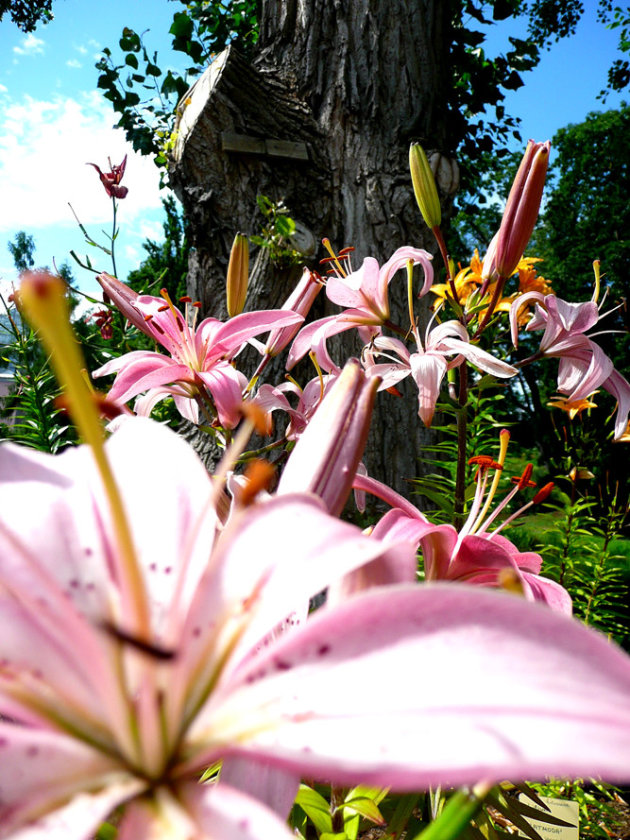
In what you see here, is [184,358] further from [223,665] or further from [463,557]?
[223,665]

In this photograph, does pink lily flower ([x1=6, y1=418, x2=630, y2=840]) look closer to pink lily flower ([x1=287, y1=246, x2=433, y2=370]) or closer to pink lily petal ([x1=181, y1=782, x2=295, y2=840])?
pink lily petal ([x1=181, y1=782, x2=295, y2=840])

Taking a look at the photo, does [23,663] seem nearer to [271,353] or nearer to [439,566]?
[439,566]

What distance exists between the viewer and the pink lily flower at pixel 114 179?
1062 millimetres

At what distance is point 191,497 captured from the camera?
232 millimetres

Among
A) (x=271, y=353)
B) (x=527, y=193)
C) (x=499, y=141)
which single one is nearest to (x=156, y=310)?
(x=271, y=353)

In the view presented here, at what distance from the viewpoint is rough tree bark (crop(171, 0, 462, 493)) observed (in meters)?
1.80

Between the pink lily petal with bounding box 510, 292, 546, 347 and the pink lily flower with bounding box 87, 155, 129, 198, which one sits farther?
the pink lily flower with bounding box 87, 155, 129, 198

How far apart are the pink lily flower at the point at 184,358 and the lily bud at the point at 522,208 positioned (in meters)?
0.26

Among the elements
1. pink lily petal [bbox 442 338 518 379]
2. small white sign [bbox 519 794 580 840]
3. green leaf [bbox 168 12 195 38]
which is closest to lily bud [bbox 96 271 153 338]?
pink lily petal [bbox 442 338 518 379]

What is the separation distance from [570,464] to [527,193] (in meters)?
0.86

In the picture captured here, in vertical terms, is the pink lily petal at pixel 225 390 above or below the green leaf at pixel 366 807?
above

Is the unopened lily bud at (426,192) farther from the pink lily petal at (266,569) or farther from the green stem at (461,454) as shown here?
the pink lily petal at (266,569)

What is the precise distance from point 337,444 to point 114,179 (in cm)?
103

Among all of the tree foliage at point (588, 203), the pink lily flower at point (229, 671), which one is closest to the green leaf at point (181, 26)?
the pink lily flower at point (229, 671)
